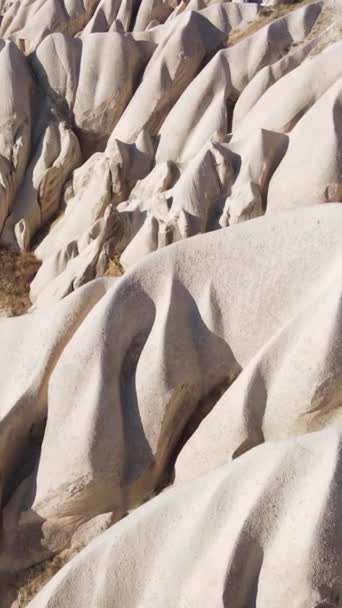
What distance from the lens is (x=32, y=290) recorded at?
834cm

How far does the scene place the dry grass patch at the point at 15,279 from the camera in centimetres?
810

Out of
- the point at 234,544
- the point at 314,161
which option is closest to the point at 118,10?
the point at 314,161

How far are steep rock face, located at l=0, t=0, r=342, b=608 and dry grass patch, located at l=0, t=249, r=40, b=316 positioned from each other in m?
0.05

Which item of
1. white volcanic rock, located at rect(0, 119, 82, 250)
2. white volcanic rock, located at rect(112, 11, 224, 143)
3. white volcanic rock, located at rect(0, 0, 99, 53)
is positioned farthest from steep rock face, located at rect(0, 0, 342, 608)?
white volcanic rock, located at rect(0, 0, 99, 53)

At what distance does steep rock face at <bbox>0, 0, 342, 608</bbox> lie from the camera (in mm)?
4223

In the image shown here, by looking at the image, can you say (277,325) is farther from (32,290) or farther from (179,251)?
(32,290)

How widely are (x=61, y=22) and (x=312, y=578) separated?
13475 mm

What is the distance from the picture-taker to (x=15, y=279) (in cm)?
870

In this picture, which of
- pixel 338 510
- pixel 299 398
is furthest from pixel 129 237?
pixel 338 510

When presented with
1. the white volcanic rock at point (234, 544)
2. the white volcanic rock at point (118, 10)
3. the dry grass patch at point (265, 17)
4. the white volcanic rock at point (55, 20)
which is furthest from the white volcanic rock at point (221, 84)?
the white volcanic rock at point (118, 10)

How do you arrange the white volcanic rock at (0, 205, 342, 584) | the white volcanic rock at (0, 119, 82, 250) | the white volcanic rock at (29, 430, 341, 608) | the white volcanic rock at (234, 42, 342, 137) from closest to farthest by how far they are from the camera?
the white volcanic rock at (29, 430, 341, 608), the white volcanic rock at (0, 205, 342, 584), the white volcanic rock at (234, 42, 342, 137), the white volcanic rock at (0, 119, 82, 250)

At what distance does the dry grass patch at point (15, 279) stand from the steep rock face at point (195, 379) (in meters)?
0.05

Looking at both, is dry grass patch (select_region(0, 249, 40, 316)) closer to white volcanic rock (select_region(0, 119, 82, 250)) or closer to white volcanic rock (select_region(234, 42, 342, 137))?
white volcanic rock (select_region(0, 119, 82, 250))

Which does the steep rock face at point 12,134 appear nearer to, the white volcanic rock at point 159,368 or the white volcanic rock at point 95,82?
the white volcanic rock at point 95,82
